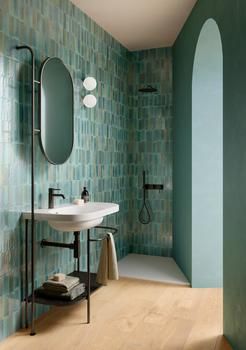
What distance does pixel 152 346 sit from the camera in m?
2.37

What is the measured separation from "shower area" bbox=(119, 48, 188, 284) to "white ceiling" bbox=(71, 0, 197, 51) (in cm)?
36

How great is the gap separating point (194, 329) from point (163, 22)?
119 inches

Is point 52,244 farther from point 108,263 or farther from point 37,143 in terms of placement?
point 37,143

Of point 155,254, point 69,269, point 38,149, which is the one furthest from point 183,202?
point 38,149

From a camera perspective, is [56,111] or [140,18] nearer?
[56,111]

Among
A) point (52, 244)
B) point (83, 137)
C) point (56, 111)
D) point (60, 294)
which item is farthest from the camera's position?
point (83, 137)

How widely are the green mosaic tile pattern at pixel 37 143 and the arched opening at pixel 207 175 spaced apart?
3.42 feet

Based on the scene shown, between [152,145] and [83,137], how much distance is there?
4.63 ft

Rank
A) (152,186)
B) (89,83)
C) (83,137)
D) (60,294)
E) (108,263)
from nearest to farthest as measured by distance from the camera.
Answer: (60,294), (108,263), (89,83), (83,137), (152,186)

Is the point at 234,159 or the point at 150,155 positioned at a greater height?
the point at 150,155

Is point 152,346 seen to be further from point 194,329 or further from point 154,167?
point 154,167

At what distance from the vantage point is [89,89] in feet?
11.4

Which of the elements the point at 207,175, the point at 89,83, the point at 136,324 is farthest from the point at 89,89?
the point at 136,324

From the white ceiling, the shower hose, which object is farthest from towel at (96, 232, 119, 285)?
the white ceiling
